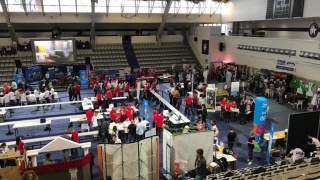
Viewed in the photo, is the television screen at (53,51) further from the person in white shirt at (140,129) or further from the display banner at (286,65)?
the display banner at (286,65)

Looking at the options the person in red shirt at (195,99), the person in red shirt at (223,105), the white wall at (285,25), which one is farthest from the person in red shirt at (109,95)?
the white wall at (285,25)

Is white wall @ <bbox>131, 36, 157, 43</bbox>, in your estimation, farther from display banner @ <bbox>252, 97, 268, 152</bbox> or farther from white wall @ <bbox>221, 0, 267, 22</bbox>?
display banner @ <bbox>252, 97, 268, 152</bbox>

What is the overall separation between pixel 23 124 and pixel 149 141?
6866mm

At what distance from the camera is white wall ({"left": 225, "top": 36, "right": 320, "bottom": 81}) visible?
18594mm

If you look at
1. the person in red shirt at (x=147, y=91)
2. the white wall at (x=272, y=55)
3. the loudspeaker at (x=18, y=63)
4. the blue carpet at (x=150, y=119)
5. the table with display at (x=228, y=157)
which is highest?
the white wall at (x=272, y=55)

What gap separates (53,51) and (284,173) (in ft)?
68.9

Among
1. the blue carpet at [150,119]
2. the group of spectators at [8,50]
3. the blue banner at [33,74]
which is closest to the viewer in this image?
the blue carpet at [150,119]

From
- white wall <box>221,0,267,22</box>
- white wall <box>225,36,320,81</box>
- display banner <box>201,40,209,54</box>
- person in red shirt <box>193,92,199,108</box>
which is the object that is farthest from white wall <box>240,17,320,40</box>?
person in red shirt <box>193,92,199,108</box>

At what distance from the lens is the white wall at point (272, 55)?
61.0 ft

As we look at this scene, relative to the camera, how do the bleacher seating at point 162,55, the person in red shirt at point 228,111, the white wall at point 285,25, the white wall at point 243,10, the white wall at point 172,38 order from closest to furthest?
the person in red shirt at point 228,111 → the white wall at point 285,25 → the white wall at point 243,10 → the bleacher seating at point 162,55 → the white wall at point 172,38

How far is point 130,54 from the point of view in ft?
97.1

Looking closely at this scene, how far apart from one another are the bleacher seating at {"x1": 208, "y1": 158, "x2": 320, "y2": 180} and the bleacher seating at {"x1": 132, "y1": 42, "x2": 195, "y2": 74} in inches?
805

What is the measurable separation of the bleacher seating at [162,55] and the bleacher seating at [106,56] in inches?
70.6

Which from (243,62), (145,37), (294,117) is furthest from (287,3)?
(145,37)
